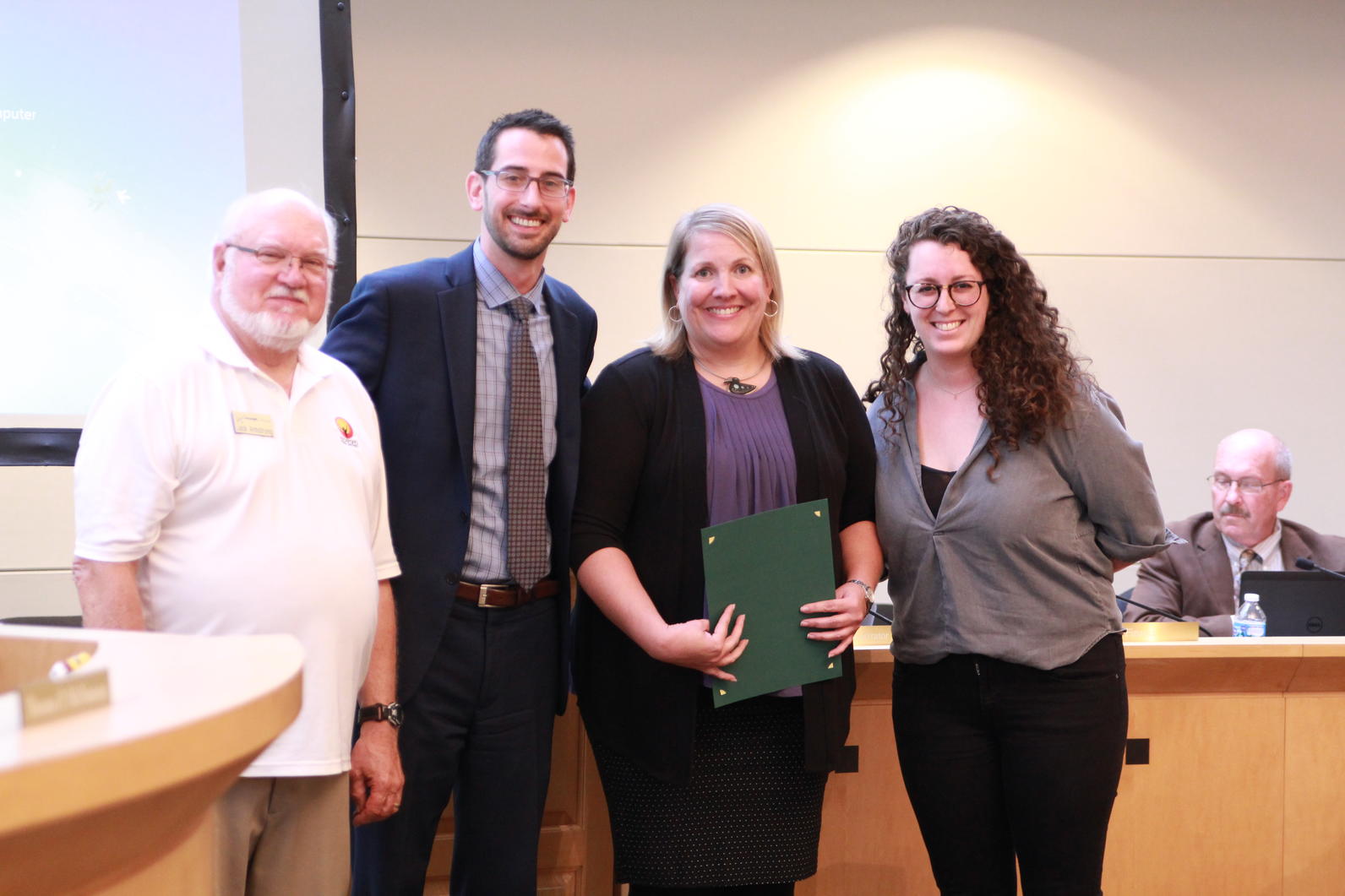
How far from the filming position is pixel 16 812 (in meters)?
0.56

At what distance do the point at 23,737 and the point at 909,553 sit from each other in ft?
5.62

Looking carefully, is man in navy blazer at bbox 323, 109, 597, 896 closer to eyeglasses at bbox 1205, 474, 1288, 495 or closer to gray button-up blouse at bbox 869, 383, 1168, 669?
gray button-up blouse at bbox 869, 383, 1168, 669

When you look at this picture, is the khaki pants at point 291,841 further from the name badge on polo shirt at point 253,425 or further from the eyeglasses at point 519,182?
the eyeglasses at point 519,182

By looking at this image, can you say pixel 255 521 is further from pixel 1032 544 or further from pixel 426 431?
pixel 1032 544

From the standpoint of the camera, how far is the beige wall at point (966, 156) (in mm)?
4602

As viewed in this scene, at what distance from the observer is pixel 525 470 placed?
6.86 ft

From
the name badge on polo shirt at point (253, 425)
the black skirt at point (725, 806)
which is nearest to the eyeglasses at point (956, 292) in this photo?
the black skirt at point (725, 806)

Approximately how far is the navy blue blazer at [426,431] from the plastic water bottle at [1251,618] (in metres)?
2.14

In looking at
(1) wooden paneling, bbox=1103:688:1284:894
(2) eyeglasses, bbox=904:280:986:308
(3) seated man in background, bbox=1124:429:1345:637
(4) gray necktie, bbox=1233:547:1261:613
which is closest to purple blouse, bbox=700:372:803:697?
(2) eyeglasses, bbox=904:280:986:308

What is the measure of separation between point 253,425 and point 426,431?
16.7 inches

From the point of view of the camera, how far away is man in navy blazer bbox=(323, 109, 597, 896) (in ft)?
6.54

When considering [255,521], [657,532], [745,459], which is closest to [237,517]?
[255,521]

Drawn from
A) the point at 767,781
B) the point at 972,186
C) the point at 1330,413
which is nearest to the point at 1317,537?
→ the point at 1330,413

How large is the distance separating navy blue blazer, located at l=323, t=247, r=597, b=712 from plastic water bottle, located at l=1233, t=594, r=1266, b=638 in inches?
84.3
